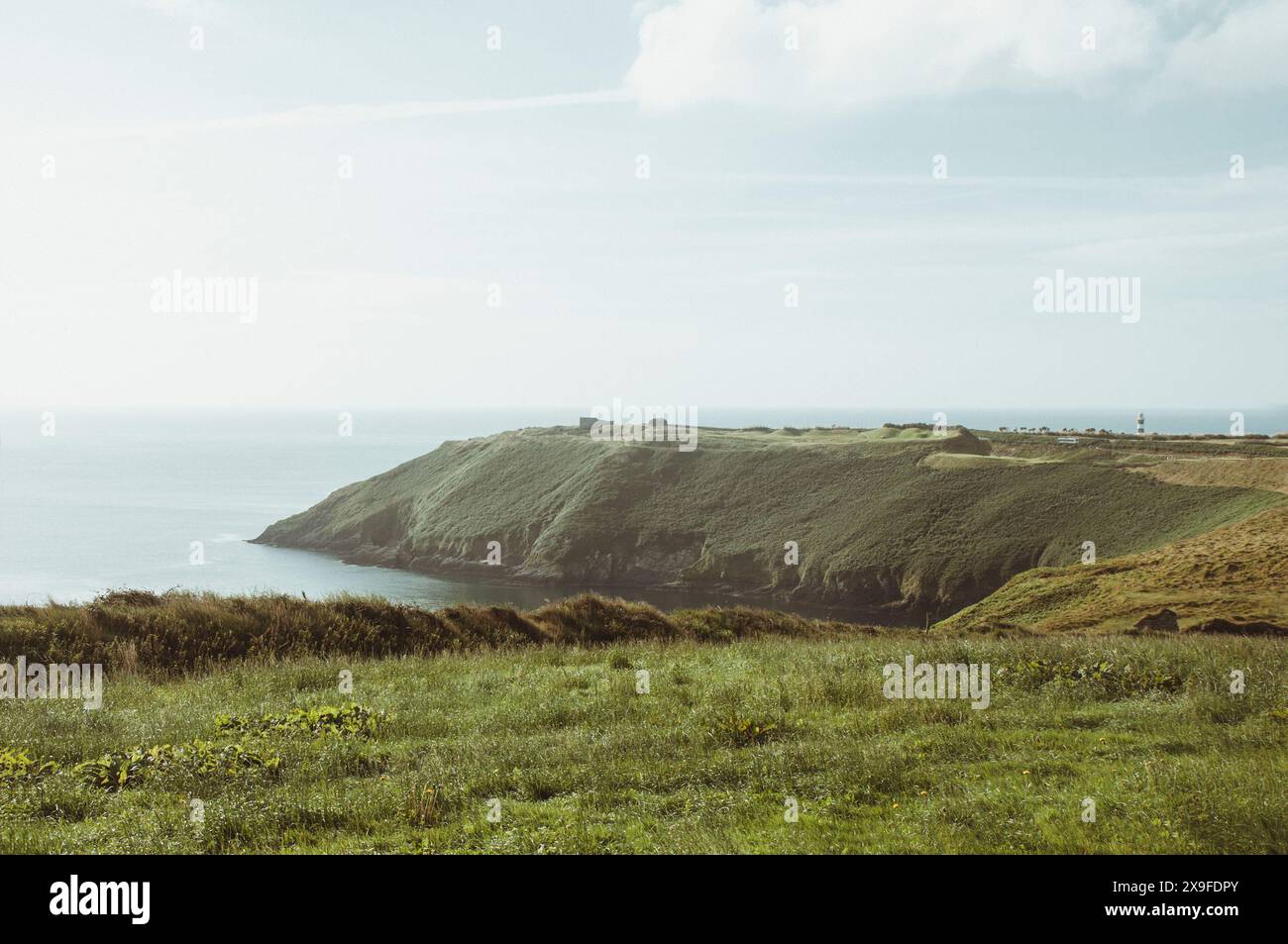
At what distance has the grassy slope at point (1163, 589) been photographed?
30.6 metres

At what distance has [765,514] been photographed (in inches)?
4491

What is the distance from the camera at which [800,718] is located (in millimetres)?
11844

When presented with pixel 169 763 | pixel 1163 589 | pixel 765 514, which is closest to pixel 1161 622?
pixel 1163 589

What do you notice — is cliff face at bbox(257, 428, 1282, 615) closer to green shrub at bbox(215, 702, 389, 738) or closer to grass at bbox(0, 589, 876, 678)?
grass at bbox(0, 589, 876, 678)

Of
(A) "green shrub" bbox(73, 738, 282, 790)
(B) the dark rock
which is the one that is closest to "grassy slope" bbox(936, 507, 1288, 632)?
(B) the dark rock

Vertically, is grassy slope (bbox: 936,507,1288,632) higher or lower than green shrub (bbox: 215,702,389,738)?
lower

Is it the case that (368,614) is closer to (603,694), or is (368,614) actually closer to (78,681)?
(78,681)

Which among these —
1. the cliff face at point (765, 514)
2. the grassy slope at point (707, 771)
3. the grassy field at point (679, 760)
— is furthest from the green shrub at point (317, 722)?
the cliff face at point (765, 514)

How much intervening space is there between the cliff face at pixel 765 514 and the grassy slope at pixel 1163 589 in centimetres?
3163

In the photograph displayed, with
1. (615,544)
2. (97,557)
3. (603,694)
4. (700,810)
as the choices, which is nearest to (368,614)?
(603,694)

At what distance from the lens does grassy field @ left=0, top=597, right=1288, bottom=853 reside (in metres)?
7.57

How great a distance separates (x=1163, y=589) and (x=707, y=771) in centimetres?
3614

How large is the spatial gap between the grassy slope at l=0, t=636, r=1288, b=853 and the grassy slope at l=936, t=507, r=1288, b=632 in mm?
16883
